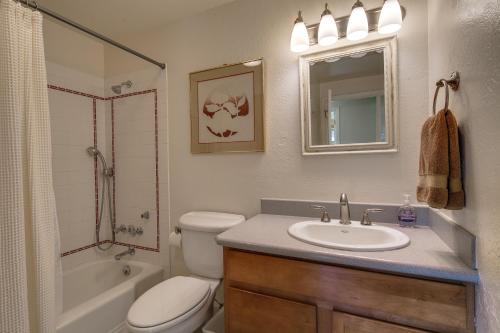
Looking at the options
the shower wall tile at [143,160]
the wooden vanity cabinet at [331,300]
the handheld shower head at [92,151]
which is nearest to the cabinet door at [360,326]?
the wooden vanity cabinet at [331,300]

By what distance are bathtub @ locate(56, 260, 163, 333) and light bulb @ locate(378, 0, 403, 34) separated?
7.06ft

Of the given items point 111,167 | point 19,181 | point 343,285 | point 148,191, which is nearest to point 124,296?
point 148,191

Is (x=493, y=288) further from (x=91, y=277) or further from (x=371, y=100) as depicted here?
(x=91, y=277)

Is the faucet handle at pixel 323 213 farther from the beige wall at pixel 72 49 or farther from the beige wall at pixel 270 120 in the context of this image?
the beige wall at pixel 72 49

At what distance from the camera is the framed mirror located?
1294mm

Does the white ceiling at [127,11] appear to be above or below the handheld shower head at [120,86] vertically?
above

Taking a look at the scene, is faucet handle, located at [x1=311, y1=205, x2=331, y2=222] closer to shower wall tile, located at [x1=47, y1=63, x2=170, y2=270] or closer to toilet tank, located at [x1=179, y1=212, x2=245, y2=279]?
toilet tank, located at [x1=179, y1=212, x2=245, y2=279]

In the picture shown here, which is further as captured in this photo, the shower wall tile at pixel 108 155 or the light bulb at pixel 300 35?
the shower wall tile at pixel 108 155

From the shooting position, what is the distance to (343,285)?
92 centimetres

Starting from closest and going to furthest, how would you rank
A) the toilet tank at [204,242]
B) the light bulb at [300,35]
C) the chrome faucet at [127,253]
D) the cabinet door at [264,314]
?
the cabinet door at [264,314], the light bulb at [300,35], the toilet tank at [204,242], the chrome faucet at [127,253]

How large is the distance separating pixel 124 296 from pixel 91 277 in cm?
67

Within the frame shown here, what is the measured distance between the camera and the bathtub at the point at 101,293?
1.35 meters

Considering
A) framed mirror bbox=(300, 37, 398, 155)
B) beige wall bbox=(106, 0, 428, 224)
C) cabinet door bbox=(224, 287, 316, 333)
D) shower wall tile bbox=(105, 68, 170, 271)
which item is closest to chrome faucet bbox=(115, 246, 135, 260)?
shower wall tile bbox=(105, 68, 170, 271)

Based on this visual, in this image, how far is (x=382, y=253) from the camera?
906mm
